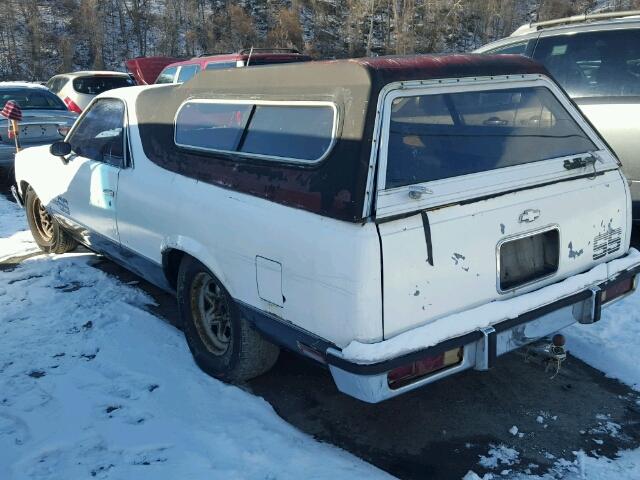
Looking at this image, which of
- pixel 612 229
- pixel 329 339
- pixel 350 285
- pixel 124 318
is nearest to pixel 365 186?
pixel 350 285

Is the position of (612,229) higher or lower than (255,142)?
lower

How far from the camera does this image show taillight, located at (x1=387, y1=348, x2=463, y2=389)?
2.61 metres

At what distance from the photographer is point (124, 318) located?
4363 millimetres

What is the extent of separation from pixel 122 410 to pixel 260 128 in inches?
64.6

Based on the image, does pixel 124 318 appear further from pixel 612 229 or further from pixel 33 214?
pixel 612 229

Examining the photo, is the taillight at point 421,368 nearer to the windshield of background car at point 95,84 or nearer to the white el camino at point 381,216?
the white el camino at point 381,216

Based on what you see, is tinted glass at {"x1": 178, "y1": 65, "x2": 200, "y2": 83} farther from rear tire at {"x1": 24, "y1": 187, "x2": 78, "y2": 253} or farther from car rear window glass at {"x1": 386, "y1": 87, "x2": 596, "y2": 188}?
car rear window glass at {"x1": 386, "y1": 87, "x2": 596, "y2": 188}

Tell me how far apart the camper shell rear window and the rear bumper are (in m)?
0.94

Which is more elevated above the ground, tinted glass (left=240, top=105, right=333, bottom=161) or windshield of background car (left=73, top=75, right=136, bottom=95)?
windshield of background car (left=73, top=75, right=136, bottom=95)

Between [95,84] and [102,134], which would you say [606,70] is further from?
[95,84]

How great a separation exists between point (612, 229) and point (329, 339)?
1742 millimetres

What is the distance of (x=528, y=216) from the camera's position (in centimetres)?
294

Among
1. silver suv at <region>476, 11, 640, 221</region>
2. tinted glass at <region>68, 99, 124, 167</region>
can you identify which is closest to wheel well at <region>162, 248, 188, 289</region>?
tinted glass at <region>68, 99, 124, 167</region>

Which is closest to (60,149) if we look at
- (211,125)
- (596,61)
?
(211,125)
